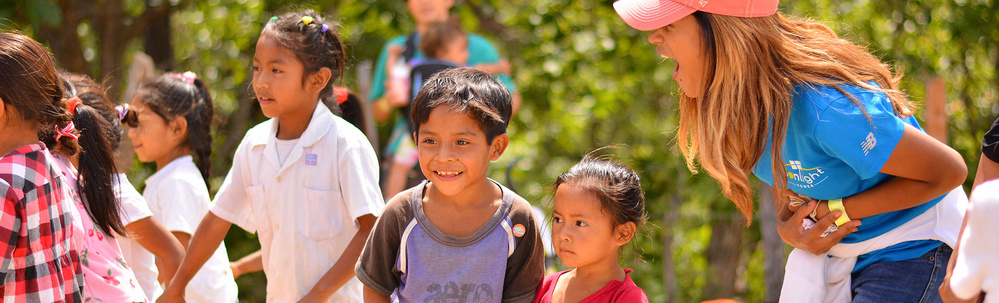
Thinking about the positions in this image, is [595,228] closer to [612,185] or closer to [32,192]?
[612,185]

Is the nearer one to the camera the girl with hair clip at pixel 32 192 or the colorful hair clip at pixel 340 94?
the girl with hair clip at pixel 32 192

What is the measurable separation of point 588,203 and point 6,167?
1.59 meters

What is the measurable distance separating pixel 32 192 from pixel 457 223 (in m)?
1.15

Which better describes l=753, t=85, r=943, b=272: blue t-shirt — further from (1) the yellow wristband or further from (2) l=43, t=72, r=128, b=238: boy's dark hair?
(2) l=43, t=72, r=128, b=238: boy's dark hair

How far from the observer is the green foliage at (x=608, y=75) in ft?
21.9

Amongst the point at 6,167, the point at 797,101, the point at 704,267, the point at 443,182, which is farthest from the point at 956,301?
the point at 704,267

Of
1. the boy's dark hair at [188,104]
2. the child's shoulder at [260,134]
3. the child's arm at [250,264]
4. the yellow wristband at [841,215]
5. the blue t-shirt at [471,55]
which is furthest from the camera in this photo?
the blue t-shirt at [471,55]

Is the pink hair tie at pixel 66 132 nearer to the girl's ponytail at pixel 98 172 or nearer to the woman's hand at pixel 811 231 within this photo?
the girl's ponytail at pixel 98 172

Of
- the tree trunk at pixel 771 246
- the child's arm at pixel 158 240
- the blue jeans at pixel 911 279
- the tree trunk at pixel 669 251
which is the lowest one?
the tree trunk at pixel 669 251

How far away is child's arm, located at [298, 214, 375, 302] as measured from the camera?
2852 millimetres

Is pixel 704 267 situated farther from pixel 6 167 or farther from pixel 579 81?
pixel 6 167

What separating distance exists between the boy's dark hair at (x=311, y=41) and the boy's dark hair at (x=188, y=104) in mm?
983

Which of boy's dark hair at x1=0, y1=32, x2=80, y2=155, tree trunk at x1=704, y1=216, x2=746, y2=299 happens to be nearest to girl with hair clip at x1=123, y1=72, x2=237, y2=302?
boy's dark hair at x1=0, y1=32, x2=80, y2=155

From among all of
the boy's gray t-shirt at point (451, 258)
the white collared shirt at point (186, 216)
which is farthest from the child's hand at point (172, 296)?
the boy's gray t-shirt at point (451, 258)
